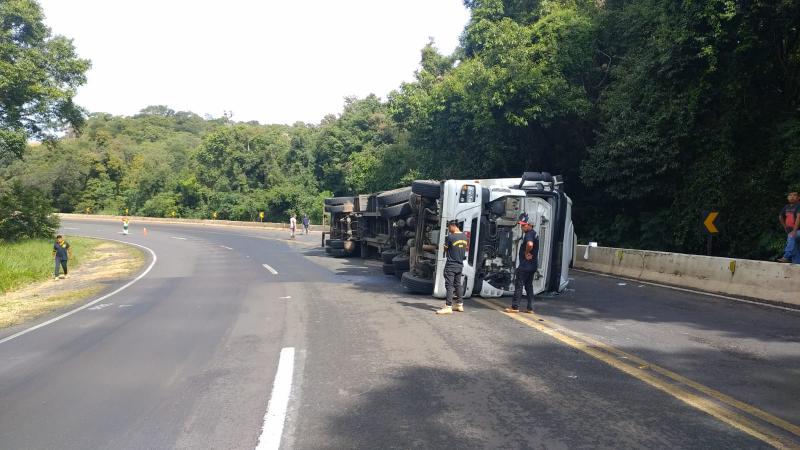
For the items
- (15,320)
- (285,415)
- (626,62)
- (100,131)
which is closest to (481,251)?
(285,415)

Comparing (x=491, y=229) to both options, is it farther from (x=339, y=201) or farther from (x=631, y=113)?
(x=339, y=201)

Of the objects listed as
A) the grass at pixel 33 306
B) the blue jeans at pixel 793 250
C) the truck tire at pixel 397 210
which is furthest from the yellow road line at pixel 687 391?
the grass at pixel 33 306

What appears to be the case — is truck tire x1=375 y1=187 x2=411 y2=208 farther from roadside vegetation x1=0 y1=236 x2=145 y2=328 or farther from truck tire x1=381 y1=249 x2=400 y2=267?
roadside vegetation x1=0 y1=236 x2=145 y2=328

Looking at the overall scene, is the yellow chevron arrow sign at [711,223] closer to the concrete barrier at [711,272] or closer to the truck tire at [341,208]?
the concrete barrier at [711,272]

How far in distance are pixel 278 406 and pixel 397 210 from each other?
32.7 feet

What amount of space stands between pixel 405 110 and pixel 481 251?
30234mm

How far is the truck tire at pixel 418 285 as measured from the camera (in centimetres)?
1197

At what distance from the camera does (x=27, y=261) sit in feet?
72.8

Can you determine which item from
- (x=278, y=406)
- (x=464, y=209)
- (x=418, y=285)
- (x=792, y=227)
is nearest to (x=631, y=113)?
(x=792, y=227)

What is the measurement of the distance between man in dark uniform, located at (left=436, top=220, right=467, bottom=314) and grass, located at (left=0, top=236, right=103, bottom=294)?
1360 centimetres

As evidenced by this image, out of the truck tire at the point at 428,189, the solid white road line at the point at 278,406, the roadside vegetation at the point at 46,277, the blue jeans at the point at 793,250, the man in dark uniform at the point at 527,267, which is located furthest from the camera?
the roadside vegetation at the point at 46,277

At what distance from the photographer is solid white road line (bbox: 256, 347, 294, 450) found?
4332mm

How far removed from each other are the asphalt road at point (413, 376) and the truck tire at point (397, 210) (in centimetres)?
350

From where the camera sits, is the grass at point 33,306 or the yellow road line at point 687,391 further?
the grass at point 33,306
